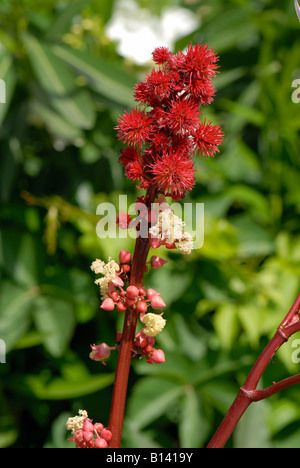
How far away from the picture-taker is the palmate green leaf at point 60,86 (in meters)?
0.94

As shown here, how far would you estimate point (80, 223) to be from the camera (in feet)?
3.47

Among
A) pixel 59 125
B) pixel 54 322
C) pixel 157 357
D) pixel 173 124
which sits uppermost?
pixel 59 125

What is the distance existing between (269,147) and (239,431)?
60cm

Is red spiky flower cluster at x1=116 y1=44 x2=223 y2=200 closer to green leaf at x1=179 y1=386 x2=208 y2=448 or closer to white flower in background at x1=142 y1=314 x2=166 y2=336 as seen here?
white flower in background at x1=142 y1=314 x2=166 y2=336

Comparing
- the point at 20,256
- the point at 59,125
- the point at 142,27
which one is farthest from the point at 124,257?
the point at 142,27

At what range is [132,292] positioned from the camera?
0.30 m

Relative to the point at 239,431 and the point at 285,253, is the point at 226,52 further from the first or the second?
the point at 239,431

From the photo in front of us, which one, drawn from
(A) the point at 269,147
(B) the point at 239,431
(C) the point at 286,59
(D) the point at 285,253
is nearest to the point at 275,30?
(C) the point at 286,59

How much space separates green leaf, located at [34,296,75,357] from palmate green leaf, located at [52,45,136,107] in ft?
1.35

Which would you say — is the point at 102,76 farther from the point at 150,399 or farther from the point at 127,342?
the point at 127,342

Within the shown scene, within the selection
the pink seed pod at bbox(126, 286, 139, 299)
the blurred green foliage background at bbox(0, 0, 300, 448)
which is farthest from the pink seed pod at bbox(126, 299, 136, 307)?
the blurred green foliage background at bbox(0, 0, 300, 448)

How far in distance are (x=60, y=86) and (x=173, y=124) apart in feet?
2.51

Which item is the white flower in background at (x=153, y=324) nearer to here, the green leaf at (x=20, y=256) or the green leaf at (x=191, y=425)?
the green leaf at (x=191, y=425)

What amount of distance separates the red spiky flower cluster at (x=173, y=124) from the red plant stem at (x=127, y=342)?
0.06 feet
